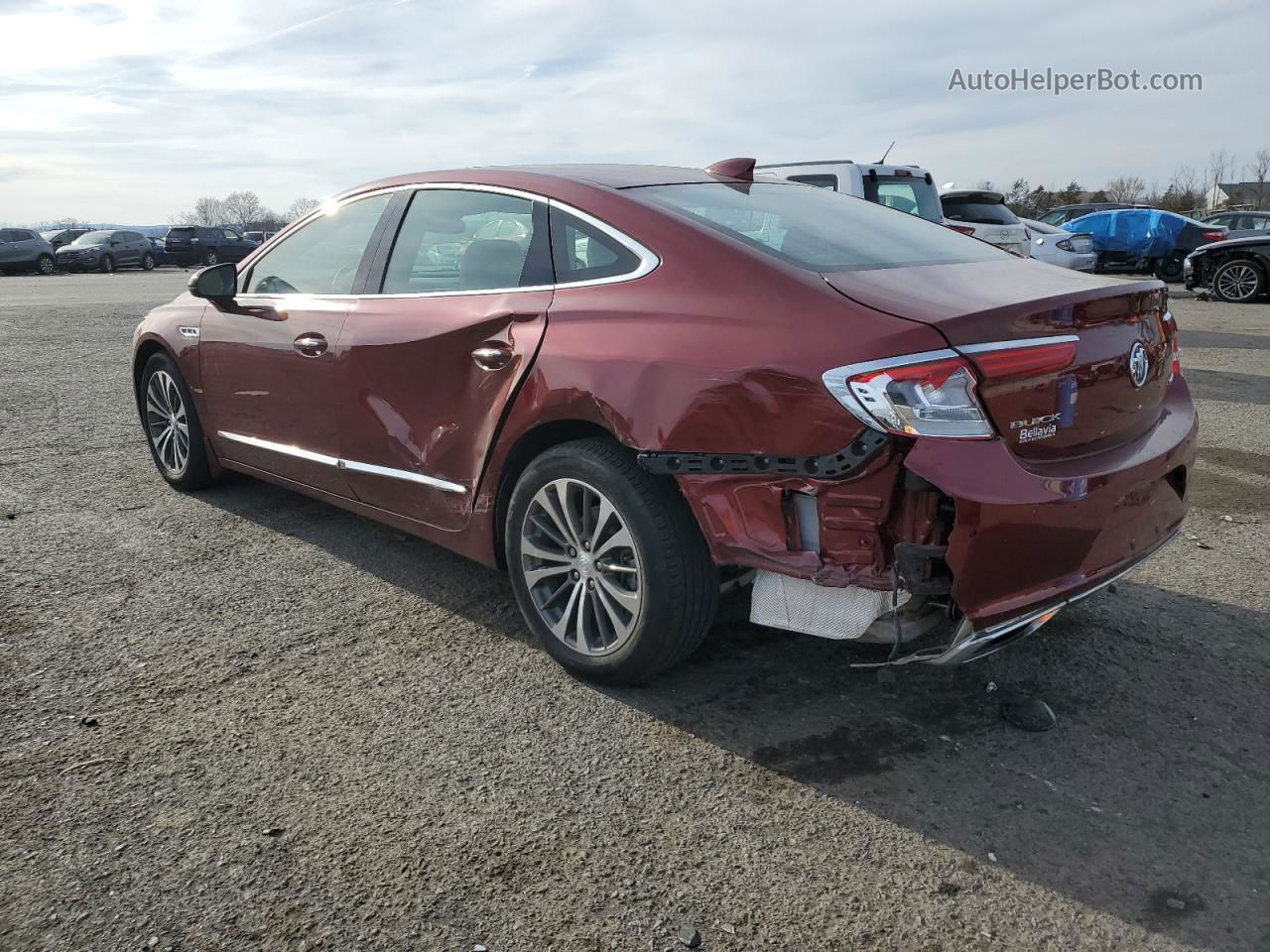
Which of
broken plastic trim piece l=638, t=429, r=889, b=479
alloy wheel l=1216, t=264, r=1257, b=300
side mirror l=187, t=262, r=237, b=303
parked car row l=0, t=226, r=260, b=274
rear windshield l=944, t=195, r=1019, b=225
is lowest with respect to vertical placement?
alloy wheel l=1216, t=264, r=1257, b=300

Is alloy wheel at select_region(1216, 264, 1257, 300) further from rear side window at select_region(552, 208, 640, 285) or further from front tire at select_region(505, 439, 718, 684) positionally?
front tire at select_region(505, 439, 718, 684)

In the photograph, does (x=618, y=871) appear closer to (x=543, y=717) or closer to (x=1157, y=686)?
(x=543, y=717)

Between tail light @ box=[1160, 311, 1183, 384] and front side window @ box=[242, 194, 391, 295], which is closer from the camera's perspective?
tail light @ box=[1160, 311, 1183, 384]

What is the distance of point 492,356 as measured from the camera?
3.36m

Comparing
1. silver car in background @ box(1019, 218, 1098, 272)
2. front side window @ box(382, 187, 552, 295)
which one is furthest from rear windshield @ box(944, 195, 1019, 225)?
front side window @ box(382, 187, 552, 295)

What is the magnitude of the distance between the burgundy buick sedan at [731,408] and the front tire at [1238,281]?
14703mm

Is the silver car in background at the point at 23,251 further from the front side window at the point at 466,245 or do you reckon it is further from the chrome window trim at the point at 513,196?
the front side window at the point at 466,245

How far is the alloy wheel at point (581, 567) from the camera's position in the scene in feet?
10.1

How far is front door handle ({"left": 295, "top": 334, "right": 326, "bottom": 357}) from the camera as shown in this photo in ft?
13.3

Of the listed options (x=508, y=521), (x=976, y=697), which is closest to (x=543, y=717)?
(x=508, y=521)

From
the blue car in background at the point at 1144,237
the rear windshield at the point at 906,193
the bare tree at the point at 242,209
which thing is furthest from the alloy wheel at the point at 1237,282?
the bare tree at the point at 242,209

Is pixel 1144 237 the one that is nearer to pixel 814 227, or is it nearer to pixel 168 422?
pixel 814 227

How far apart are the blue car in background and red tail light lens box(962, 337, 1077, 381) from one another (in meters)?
20.8

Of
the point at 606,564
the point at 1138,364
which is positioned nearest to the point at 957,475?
the point at 1138,364
